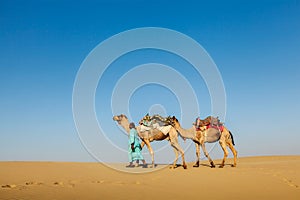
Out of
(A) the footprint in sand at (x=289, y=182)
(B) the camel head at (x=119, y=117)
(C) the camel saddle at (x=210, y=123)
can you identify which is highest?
(B) the camel head at (x=119, y=117)

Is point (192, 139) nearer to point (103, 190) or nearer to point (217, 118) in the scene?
point (217, 118)

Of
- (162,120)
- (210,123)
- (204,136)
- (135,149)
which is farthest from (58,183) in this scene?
(210,123)

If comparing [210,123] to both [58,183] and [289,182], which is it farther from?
[58,183]

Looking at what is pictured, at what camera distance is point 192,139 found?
16.8 meters

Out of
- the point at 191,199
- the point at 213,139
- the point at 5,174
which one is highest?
the point at 213,139

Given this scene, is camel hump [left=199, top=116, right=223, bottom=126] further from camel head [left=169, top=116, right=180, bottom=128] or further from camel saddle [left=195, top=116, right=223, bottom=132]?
camel head [left=169, top=116, right=180, bottom=128]

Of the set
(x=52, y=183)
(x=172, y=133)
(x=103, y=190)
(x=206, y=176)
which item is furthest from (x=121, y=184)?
(x=172, y=133)

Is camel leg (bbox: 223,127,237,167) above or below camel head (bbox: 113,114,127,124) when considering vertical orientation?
below

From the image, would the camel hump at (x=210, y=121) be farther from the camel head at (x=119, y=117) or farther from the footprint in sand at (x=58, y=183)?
the footprint in sand at (x=58, y=183)

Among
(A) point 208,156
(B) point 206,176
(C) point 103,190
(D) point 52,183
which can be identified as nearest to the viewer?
(C) point 103,190

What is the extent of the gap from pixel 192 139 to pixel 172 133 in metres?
1.19

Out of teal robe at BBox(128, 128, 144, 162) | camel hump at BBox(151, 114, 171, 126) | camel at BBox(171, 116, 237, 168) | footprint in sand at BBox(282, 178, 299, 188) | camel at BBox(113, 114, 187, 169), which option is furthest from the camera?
Result: teal robe at BBox(128, 128, 144, 162)

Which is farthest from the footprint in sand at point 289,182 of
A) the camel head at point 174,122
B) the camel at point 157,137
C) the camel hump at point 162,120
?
the camel hump at point 162,120

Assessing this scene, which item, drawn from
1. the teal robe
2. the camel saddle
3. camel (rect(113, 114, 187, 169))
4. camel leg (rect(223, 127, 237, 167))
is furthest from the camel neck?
camel leg (rect(223, 127, 237, 167))
